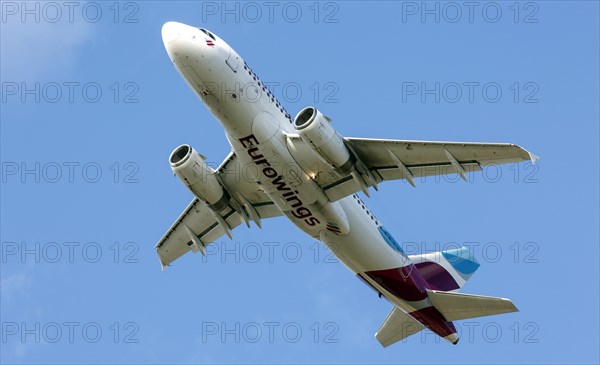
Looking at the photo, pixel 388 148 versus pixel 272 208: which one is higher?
pixel 388 148

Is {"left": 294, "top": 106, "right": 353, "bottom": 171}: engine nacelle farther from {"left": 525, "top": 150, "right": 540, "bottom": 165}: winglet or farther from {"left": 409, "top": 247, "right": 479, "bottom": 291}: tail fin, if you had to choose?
{"left": 409, "top": 247, "right": 479, "bottom": 291}: tail fin

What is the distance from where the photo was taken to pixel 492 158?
40906 millimetres

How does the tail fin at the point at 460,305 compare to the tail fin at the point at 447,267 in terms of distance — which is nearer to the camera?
the tail fin at the point at 460,305

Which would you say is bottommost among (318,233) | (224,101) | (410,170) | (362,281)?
(362,281)

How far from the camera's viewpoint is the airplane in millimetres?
40938

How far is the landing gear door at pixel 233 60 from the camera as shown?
135ft

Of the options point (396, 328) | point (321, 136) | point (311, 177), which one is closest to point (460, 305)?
point (396, 328)

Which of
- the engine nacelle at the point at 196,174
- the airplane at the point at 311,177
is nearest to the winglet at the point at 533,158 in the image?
the airplane at the point at 311,177

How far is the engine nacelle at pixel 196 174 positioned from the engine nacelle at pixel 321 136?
598cm

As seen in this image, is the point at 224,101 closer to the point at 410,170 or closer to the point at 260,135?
the point at 260,135

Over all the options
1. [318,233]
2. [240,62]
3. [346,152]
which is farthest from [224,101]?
[318,233]

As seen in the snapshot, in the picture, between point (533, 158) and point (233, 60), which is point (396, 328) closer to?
point (533, 158)

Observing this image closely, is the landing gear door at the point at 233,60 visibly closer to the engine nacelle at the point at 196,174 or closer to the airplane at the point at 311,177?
the airplane at the point at 311,177

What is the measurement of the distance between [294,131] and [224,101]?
3630 millimetres
